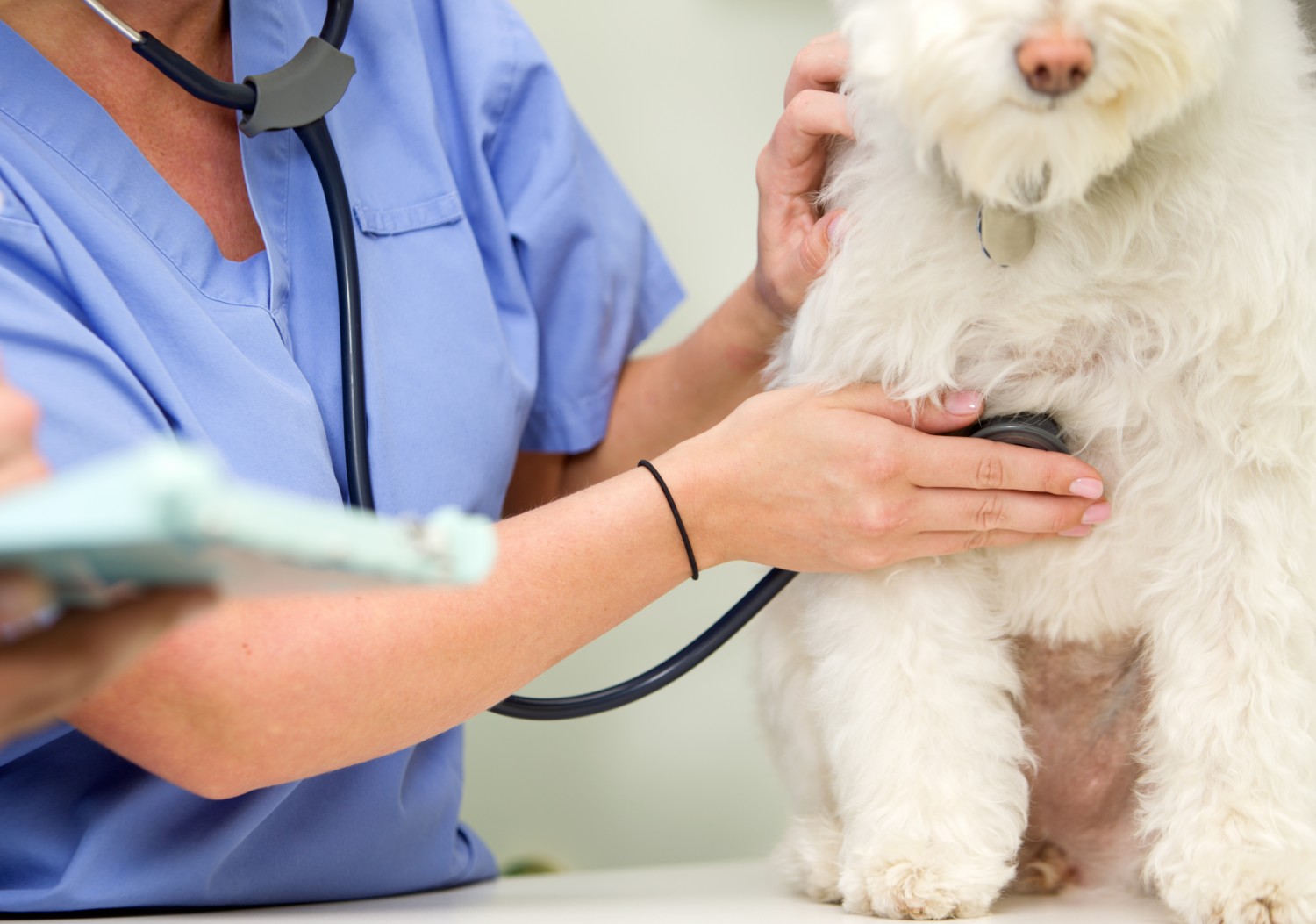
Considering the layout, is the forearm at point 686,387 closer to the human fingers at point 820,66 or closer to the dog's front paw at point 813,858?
the human fingers at point 820,66

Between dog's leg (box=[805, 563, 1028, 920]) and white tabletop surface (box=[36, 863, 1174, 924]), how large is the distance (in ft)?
0.13

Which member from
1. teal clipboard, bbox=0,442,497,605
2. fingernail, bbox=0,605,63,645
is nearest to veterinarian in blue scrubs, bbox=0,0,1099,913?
fingernail, bbox=0,605,63,645

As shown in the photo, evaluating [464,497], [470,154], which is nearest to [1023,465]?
[464,497]

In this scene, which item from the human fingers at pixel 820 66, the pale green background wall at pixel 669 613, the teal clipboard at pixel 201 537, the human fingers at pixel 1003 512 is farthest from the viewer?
the pale green background wall at pixel 669 613

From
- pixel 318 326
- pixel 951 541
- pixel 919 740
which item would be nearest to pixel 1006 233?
pixel 951 541

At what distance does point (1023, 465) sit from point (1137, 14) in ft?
1.04

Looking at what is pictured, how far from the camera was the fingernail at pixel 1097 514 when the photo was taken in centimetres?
85

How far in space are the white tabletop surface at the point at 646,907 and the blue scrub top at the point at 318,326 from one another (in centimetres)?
6

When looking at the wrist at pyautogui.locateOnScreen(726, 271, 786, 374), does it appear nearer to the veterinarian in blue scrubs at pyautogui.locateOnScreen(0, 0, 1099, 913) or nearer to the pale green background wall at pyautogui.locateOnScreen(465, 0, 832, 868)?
the veterinarian in blue scrubs at pyautogui.locateOnScreen(0, 0, 1099, 913)

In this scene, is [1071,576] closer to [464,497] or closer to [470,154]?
[464,497]

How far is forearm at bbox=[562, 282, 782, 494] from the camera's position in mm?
1161

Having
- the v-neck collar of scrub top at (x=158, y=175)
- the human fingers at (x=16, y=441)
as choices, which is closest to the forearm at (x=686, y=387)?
the v-neck collar of scrub top at (x=158, y=175)

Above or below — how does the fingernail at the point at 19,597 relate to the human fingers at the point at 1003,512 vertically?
above

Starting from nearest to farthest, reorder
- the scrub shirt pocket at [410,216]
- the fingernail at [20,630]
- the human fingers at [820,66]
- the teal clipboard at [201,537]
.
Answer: the teal clipboard at [201,537]
the fingernail at [20,630]
the human fingers at [820,66]
the scrub shirt pocket at [410,216]
